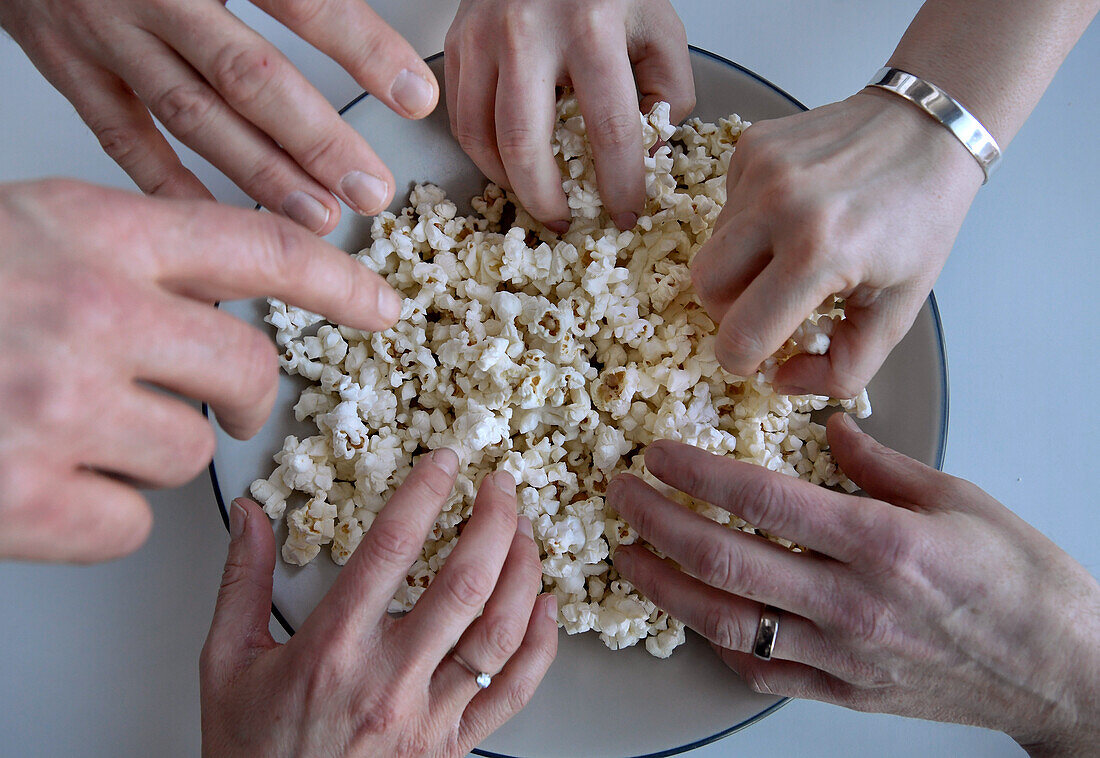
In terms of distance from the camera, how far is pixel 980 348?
93cm

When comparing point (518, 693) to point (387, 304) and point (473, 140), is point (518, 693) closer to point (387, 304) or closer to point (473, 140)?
point (387, 304)

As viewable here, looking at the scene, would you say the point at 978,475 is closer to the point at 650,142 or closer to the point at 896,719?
the point at 896,719

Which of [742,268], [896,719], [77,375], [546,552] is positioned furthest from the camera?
[896,719]

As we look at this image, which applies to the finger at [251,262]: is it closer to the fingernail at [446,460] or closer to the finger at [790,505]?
the fingernail at [446,460]

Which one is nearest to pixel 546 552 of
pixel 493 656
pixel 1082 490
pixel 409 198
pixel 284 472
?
pixel 493 656

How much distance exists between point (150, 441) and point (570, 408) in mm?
392

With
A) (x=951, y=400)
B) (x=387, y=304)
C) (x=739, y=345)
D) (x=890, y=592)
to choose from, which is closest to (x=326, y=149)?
(x=387, y=304)

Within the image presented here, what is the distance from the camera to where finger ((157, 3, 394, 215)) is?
0.54 meters

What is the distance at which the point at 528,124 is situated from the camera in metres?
0.67

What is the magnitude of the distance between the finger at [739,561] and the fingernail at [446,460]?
0.17 meters

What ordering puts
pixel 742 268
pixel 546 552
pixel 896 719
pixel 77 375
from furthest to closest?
pixel 896 719, pixel 546 552, pixel 742 268, pixel 77 375

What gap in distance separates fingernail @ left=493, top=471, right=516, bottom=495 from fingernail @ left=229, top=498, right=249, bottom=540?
0.24m

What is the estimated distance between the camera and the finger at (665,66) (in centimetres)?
74

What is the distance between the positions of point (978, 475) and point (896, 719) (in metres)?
0.31
